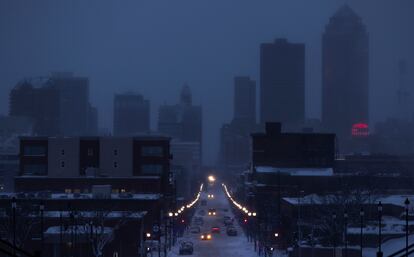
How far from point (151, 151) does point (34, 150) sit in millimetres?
14594

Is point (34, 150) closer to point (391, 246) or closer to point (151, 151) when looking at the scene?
point (151, 151)

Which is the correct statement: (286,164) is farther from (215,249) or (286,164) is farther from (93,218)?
(93,218)

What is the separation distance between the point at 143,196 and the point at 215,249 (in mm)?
12526

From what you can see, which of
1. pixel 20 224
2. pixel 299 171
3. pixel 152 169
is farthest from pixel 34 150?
pixel 20 224

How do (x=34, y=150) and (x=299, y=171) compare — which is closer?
(x=34, y=150)

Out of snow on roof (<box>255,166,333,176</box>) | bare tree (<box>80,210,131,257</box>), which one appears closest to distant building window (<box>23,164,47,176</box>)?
snow on roof (<box>255,166,333,176</box>)

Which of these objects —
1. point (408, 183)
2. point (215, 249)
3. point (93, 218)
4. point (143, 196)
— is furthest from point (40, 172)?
point (408, 183)

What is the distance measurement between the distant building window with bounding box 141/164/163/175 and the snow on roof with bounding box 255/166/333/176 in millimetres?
24055

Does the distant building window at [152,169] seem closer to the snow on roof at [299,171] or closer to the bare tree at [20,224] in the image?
the snow on roof at [299,171]

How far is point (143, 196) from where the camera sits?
89.8m

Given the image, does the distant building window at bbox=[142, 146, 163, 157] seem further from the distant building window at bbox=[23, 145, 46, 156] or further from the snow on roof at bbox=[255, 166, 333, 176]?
the snow on roof at bbox=[255, 166, 333, 176]

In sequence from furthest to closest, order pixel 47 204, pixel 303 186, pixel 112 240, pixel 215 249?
pixel 303 186, pixel 47 204, pixel 215 249, pixel 112 240

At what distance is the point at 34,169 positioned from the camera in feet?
373

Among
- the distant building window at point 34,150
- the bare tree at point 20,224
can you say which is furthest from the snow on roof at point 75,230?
the distant building window at point 34,150
